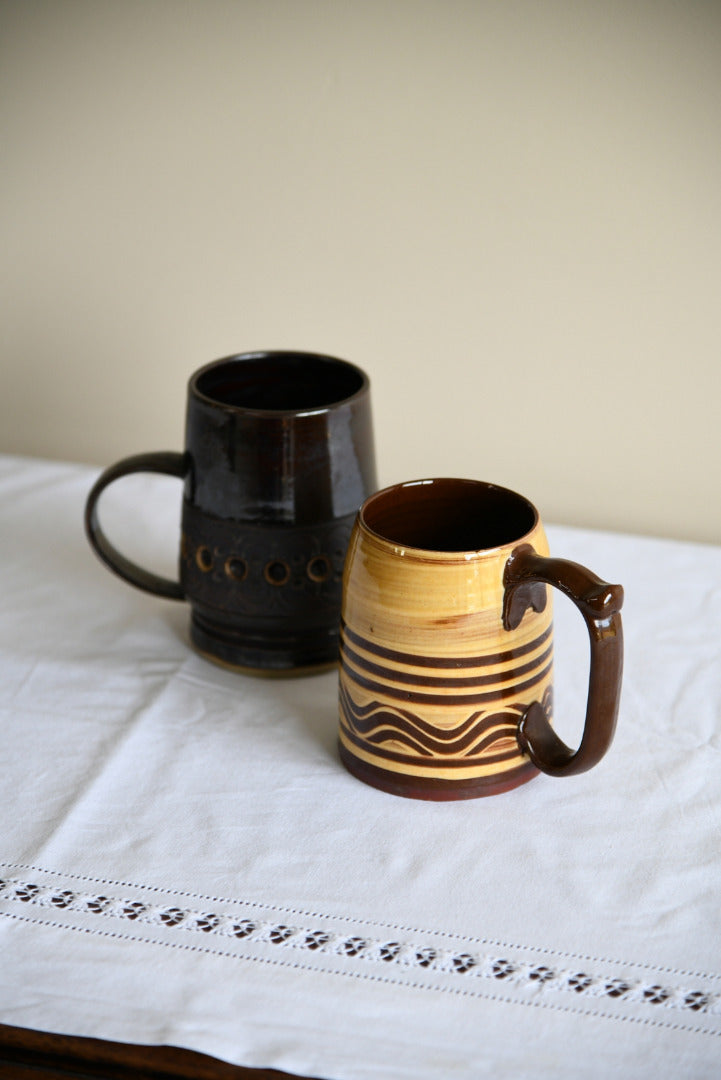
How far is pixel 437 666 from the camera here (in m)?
0.55

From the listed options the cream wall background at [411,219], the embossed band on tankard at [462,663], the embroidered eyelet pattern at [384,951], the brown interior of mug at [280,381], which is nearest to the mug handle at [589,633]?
the embossed band on tankard at [462,663]

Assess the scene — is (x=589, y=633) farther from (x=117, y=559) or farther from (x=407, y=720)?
(x=117, y=559)

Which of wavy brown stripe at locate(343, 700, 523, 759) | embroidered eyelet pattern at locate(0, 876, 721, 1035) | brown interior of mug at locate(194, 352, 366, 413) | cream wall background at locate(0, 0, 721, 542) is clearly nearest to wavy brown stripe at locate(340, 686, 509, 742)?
wavy brown stripe at locate(343, 700, 523, 759)

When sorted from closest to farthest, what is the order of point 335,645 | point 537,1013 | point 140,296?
point 537,1013 < point 335,645 < point 140,296

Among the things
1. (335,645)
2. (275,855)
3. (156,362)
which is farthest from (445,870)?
(156,362)

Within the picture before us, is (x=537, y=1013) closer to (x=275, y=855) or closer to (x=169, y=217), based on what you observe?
(x=275, y=855)

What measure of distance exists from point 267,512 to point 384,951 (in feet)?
0.86

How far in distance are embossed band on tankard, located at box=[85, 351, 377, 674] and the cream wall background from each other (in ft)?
0.72

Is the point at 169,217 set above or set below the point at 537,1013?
above

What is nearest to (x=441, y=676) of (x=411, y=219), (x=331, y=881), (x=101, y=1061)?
(x=331, y=881)

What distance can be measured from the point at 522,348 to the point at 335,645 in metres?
0.32

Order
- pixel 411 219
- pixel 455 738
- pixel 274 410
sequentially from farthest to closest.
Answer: pixel 411 219 < pixel 274 410 < pixel 455 738

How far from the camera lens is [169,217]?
3.01ft

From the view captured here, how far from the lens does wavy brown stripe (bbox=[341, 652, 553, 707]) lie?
549 mm
